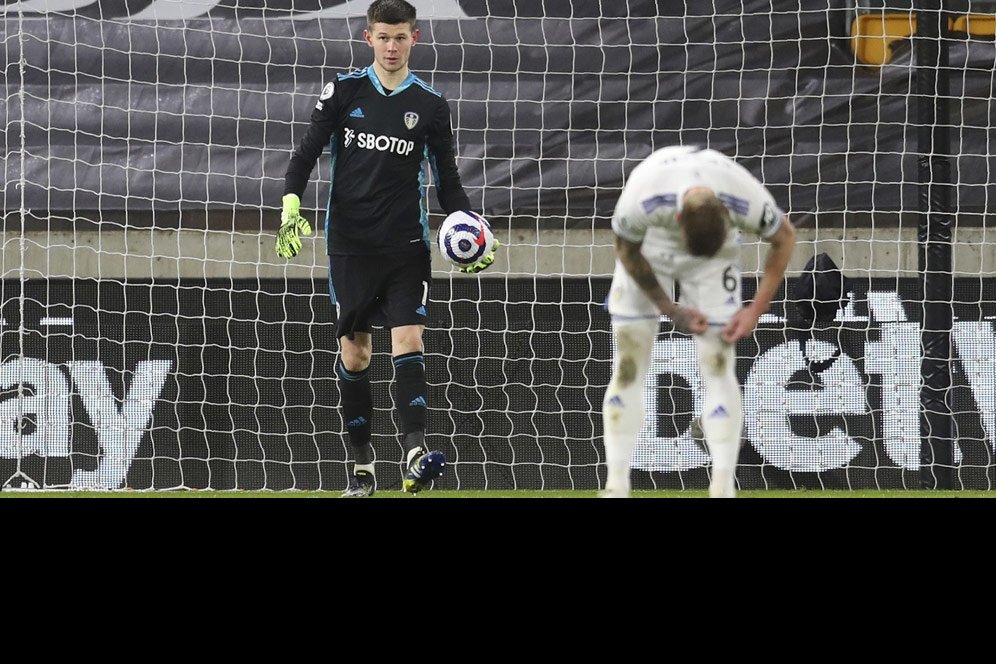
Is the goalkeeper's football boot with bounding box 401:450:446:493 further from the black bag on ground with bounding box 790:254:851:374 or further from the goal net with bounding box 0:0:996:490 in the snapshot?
the black bag on ground with bounding box 790:254:851:374

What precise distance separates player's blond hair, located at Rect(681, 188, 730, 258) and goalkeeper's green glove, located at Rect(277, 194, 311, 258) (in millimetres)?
1888

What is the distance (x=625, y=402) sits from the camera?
461 cm

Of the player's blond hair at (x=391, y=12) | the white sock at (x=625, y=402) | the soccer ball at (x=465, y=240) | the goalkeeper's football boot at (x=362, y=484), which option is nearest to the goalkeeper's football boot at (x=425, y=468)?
the goalkeeper's football boot at (x=362, y=484)

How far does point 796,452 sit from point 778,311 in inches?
28.5

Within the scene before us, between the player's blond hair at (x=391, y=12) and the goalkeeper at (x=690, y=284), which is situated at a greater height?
the player's blond hair at (x=391, y=12)

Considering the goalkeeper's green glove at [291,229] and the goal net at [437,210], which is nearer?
the goalkeeper's green glove at [291,229]

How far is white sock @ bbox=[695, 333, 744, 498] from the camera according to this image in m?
4.49

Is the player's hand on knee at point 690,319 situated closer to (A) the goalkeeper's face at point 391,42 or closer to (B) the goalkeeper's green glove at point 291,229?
(B) the goalkeeper's green glove at point 291,229

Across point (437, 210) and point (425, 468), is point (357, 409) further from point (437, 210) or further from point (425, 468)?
point (437, 210)

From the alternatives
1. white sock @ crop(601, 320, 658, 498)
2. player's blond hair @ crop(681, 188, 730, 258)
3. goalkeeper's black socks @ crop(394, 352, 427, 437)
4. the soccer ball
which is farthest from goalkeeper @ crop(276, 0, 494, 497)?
player's blond hair @ crop(681, 188, 730, 258)

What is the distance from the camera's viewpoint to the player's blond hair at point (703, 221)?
4.27 m

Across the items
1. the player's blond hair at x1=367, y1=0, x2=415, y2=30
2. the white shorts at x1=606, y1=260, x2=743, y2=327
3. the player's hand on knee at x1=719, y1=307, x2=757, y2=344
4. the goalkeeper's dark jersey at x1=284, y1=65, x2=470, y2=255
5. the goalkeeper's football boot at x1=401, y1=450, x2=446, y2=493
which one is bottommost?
the goalkeeper's football boot at x1=401, y1=450, x2=446, y2=493

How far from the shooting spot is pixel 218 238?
23.2 feet

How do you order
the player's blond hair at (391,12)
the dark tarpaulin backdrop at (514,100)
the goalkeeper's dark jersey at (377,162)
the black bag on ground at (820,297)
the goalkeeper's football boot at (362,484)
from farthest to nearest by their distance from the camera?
the dark tarpaulin backdrop at (514,100), the black bag on ground at (820,297), the goalkeeper's football boot at (362,484), the goalkeeper's dark jersey at (377,162), the player's blond hair at (391,12)
